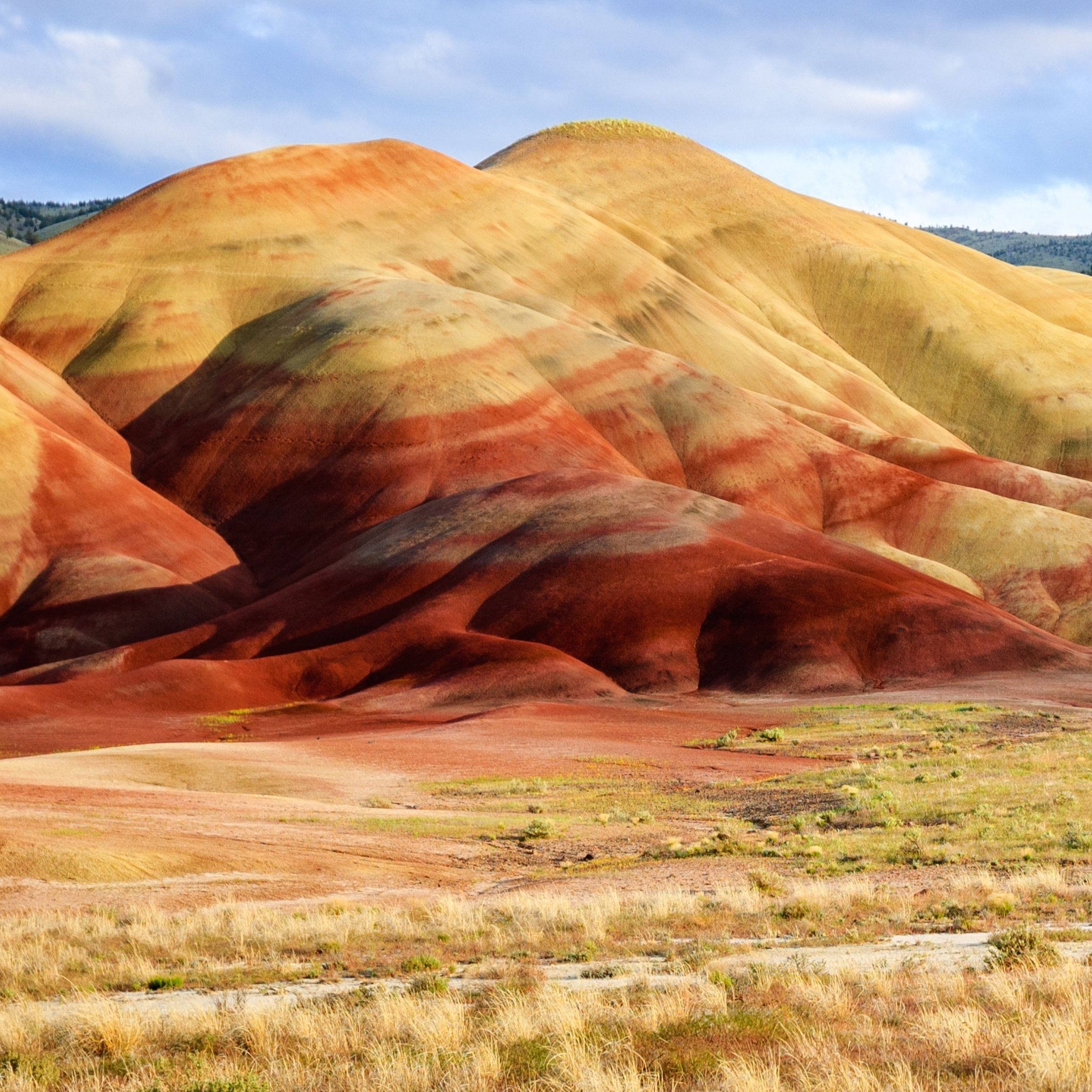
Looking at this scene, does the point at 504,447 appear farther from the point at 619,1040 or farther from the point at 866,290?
the point at 619,1040

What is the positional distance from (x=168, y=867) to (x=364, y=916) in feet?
18.4

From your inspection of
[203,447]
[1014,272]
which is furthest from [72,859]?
[1014,272]

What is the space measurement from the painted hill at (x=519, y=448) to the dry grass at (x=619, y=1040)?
170ft

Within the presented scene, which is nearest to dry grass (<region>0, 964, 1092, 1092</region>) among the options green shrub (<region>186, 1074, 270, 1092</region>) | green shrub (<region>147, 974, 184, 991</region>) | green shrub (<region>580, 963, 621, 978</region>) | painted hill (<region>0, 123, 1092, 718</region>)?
green shrub (<region>186, 1074, 270, 1092</region>)

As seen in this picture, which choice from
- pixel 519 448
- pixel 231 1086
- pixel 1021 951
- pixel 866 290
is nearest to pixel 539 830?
pixel 1021 951

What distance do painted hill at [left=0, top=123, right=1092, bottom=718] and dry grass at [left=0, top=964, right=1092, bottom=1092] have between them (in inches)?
2043

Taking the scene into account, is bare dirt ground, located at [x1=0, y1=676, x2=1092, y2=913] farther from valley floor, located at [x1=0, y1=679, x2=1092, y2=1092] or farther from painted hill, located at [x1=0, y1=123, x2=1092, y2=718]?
painted hill, located at [x1=0, y1=123, x2=1092, y2=718]

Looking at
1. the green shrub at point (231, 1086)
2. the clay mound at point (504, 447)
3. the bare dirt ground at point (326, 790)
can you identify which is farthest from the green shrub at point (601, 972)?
the clay mound at point (504, 447)

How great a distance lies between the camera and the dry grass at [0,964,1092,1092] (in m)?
10.2

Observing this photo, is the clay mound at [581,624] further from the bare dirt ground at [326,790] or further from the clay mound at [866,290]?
the clay mound at [866,290]

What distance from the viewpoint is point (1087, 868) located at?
2139 centimetres

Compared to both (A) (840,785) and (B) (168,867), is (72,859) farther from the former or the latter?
(A) (840,785)

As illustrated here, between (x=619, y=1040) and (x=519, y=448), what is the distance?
285 feet

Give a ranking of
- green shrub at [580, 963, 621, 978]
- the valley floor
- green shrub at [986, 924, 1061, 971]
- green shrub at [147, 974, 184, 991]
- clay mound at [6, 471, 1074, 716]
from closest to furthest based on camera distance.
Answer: the valley floor → green shrub at [986, 924, 1061, 971] → green shrub at [580, 963, 621, 978] → green shrub at [147, 974, 184, 991] → clay mound at [6, 471, 1074, 716]
